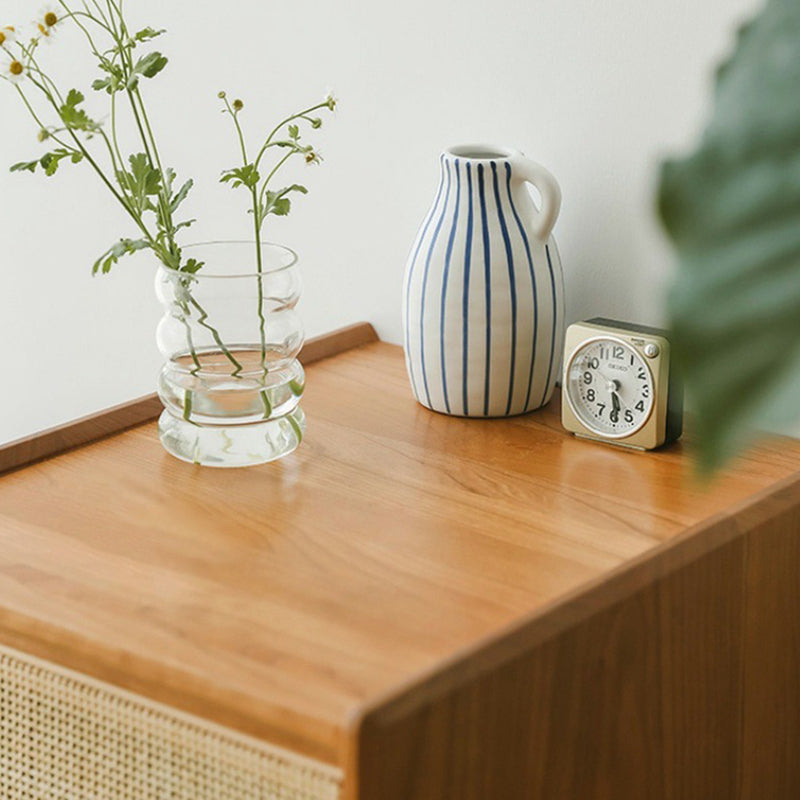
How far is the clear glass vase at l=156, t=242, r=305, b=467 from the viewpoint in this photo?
3.74ft

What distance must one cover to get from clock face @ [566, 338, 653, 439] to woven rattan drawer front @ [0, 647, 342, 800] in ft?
1.60

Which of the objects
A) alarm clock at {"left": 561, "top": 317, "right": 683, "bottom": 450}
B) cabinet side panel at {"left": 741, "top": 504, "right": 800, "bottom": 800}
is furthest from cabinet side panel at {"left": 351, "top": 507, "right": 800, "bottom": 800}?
alarm clock at {"left": 561, "top": 317, "right": 683, "bottom": 450}

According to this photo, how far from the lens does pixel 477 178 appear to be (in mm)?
1175

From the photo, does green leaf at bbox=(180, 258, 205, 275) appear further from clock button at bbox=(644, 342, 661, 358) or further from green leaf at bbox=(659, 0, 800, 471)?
green leaf at bbox=(659, 0, 800, 471)

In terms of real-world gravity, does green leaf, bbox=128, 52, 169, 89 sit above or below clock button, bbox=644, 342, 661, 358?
above

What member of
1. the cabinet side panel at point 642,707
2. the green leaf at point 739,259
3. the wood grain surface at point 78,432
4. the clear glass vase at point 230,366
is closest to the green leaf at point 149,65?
the clear glass vase at point 230,366

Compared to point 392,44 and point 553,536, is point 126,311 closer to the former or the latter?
point 392,44

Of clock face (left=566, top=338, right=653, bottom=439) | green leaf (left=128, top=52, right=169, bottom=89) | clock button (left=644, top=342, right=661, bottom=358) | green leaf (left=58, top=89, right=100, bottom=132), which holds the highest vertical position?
green leaf (left=128, top=52, right=169, bottom=89)

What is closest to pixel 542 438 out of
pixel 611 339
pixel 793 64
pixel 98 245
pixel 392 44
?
pixel 611 339

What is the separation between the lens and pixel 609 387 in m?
1.16

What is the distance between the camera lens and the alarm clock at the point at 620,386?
44.4 inches

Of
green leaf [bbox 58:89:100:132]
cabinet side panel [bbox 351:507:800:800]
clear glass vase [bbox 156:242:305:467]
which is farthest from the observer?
clear glass vase [bbox 156:242:305:467]

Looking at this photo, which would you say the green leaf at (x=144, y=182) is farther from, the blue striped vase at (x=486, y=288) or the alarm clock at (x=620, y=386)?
the alarm clock at (x=620, y=386)

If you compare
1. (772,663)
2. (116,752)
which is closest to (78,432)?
(116,752)
